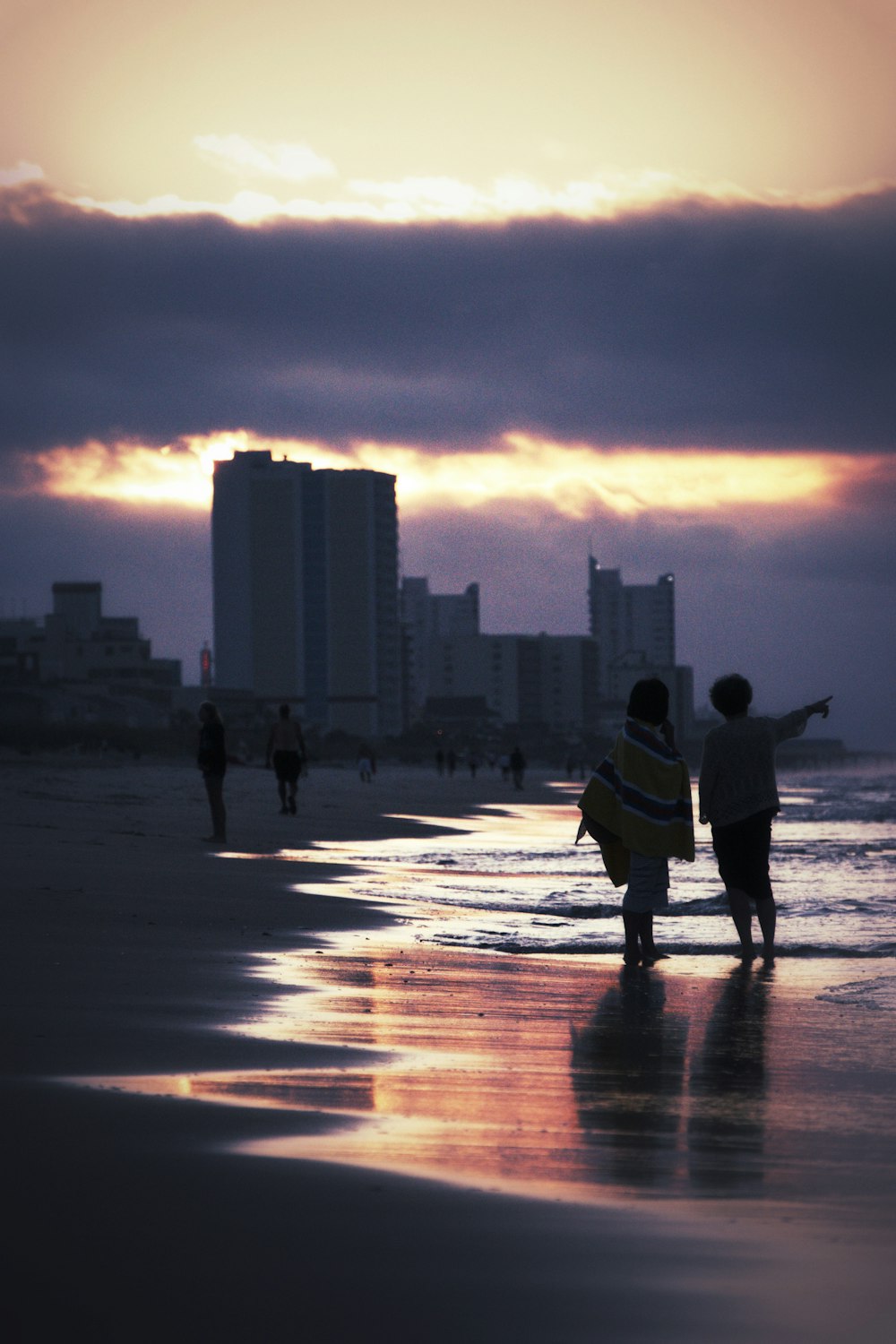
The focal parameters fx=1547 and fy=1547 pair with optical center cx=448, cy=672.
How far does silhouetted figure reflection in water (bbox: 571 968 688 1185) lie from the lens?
134 inches

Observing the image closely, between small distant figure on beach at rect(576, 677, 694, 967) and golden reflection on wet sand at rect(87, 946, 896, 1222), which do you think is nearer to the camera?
golden reflection on wet sand at rect(87, 946, 896, 1222)

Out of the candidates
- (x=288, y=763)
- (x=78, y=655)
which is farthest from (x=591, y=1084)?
(x=78, y=655)

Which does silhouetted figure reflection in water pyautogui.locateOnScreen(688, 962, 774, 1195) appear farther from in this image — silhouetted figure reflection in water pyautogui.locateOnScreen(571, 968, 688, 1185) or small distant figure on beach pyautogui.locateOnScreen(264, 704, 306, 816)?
small distant figure on beach pyautogui.locateOnScreen(264, 704, 306, 816)

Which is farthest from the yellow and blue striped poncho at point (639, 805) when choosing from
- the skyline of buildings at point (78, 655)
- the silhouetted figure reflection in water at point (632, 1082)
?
the skyline of buildings at point (78, 655)

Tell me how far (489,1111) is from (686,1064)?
40.6 inches

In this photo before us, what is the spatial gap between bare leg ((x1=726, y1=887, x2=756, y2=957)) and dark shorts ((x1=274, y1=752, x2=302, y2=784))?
13556mm

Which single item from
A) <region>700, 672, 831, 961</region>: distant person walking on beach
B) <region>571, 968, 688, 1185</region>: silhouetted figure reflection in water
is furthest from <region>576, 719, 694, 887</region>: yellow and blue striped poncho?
<region>571, 968, 688, 1185</region>: silhouetted figure reflection in water

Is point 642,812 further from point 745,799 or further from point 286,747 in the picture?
point 286,747

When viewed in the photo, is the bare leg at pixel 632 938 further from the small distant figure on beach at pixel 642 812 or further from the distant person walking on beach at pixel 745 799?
the distant person walking on beach at pixel 745 799

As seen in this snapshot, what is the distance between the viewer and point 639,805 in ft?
25.6

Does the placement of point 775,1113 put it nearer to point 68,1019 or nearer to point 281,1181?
point 281,1181

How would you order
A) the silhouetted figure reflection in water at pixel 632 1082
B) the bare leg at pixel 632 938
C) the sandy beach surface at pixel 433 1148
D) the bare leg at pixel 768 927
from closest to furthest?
1. the sandy beach surface at pixel 433 1148
2. the silhouetted figure reflection in water at pixel 632 1082
3. the bare leg at pixel 632 938
4. the bare leg at pixel 768 927

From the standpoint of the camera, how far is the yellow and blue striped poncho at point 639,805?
775 cm

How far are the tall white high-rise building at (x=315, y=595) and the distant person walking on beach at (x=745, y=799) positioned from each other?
509 feet
